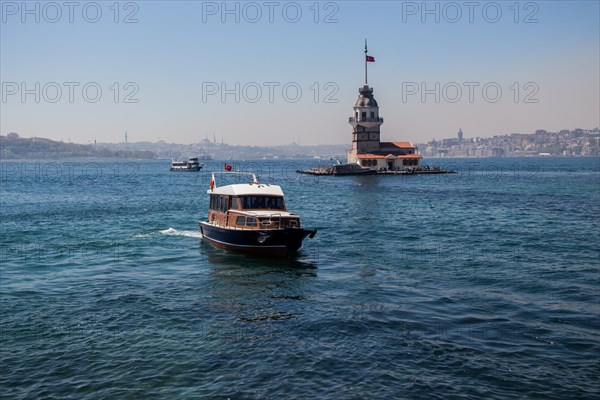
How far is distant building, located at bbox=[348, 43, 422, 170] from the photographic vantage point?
479ft

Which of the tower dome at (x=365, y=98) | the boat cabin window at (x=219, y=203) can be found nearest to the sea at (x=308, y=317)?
the boat cabin window at (x=219, y=203)

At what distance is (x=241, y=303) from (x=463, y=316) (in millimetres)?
8711

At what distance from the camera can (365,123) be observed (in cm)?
14988

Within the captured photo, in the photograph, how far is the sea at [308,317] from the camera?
15.4 m

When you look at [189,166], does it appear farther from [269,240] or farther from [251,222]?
[269,240]

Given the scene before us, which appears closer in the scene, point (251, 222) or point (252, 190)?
point (251, 222)

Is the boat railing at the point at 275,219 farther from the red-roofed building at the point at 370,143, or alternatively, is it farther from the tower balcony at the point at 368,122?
the tower balcony at the point at 368,122

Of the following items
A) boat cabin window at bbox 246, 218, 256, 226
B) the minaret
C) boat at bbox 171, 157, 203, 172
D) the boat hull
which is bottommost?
the boat hull

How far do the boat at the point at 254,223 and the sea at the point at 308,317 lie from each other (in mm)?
851

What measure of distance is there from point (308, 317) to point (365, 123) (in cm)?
13210

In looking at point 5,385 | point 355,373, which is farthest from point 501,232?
point 5,385

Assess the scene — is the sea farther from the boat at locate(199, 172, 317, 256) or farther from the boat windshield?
the boat windshield

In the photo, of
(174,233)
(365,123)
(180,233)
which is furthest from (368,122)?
(174,233)

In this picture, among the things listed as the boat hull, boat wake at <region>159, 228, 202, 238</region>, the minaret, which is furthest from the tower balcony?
the boat hull
